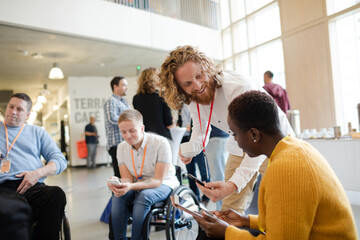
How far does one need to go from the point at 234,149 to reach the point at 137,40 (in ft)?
17.9

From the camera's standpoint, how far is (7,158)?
2047 millimetres

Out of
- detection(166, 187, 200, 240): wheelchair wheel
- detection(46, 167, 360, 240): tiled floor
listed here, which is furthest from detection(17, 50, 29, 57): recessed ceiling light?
detection(166, 187, 200, 240): wheelchair wheel

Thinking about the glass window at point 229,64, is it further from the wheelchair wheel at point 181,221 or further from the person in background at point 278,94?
the wheelchair wheel at point 181,221

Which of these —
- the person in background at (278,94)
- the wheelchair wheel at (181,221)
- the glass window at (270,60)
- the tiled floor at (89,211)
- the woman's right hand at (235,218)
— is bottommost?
the tiled floor at (89,211)

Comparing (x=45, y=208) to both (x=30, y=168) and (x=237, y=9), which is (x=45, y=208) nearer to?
(x=30, y=168)

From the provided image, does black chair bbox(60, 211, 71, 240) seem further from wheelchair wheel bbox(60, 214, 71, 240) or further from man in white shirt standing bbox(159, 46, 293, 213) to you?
man in white shirt standing bbox(159, 46, 293, 213)

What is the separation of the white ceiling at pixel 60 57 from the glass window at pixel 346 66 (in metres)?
3.97

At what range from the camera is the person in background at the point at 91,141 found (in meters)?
9.12

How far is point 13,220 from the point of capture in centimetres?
89

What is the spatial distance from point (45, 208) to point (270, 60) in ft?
21.9

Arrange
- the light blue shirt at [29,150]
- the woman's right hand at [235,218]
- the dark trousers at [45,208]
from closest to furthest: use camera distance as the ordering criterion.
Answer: the woman's right hand at [235,218], the dark trousers at [45,208], the light blue shirt at [29,150]

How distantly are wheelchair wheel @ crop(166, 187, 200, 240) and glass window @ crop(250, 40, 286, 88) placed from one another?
5502 millimetres

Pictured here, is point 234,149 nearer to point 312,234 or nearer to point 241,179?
point 241,179

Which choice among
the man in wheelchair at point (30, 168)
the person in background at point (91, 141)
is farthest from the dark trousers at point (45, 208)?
the person in background at point (91, 141)
